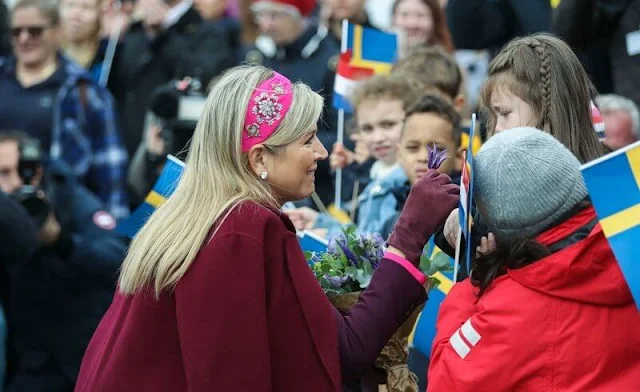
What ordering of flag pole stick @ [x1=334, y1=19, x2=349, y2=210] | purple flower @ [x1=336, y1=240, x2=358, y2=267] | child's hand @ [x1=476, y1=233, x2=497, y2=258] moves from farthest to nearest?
flag pole stick @ [x1=334, y1=19, x2=349, y2=210]
purple flower @ [x1=336, y1=240, x2=358, y2=267]
child's hand @ [x1=476, y1=233, x2=497, y2=258]

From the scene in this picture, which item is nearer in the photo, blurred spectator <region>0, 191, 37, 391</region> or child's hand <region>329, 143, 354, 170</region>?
blurred spectator <region>0, 191, 37, 391</region>

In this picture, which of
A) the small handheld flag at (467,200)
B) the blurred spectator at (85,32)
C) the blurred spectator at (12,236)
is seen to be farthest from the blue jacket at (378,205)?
the blurred spectator at (85,32)

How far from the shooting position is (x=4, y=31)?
1014 cm

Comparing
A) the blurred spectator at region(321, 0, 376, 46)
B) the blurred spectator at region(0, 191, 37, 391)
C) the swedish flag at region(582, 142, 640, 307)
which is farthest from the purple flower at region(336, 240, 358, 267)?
the blurred spectator at region(321, 0, 376, 46)

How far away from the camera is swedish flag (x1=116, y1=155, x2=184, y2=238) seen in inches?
192

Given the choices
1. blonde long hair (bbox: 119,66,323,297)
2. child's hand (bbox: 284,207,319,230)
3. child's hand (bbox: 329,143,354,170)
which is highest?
blonde long hair (bbox: 119,66,323,297)

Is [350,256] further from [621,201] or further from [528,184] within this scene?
[621,201]

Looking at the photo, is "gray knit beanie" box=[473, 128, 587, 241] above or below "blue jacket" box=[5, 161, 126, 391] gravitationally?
above

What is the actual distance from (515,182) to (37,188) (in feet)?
12.2

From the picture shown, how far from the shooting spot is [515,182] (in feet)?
12.1

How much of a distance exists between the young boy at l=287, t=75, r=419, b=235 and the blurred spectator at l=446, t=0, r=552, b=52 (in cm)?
154

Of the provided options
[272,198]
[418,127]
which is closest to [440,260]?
[272,198]

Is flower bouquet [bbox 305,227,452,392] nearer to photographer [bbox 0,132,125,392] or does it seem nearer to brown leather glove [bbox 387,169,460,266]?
brown leather glove [bbox 387,169,460,266]

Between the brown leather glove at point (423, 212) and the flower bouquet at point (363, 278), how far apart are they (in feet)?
0.90
